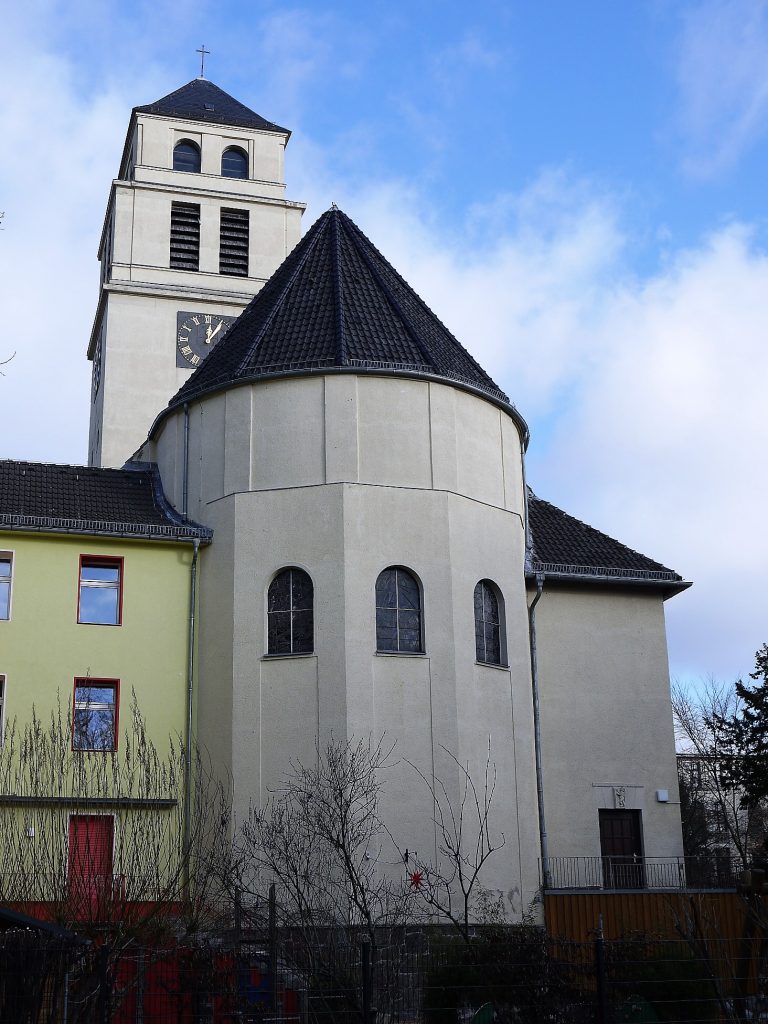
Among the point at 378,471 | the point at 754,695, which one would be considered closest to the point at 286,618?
the point at 378,471

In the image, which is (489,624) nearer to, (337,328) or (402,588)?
(402,588)

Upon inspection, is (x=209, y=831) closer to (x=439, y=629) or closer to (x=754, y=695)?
(x=439, y=629)

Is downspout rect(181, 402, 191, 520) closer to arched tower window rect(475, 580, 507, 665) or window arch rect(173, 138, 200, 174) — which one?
arched tower window rect(475, 580, 507, 665)

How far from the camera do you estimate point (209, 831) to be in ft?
74.6

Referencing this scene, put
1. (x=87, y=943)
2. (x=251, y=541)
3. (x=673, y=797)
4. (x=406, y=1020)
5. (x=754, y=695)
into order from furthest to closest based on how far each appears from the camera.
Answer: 1. (x=754, y=695)
2. (x=673, y=797)
3. (x=251, y=541)
4. (x=406, y=1020)
5. (x=87, y=943)

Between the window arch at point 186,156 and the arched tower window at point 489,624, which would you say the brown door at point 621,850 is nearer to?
the arched tower window at point 489,624

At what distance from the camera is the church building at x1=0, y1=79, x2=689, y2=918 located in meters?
23.3

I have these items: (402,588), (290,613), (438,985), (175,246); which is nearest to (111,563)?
(290,613)

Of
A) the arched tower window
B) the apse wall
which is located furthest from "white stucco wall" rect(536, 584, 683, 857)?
the arched tower window

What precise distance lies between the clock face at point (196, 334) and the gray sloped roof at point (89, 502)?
52.7ft

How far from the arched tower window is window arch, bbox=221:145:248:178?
87.9 ft

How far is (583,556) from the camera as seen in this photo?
2823 cm

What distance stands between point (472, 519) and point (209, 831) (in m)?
7.25

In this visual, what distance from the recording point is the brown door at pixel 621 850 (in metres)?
26.0
